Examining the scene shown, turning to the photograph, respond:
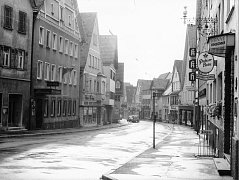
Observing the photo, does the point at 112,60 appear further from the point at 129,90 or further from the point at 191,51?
the point at 129,90

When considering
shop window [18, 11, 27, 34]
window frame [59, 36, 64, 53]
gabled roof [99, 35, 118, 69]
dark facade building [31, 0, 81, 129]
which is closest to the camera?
shop window [18, 11, 27, 34]

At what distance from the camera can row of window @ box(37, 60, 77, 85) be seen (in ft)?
134

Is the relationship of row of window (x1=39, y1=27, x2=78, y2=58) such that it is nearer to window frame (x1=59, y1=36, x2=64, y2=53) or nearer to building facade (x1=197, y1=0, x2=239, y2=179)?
window frame (x1=59, y1=36, x2=64, y2=53)

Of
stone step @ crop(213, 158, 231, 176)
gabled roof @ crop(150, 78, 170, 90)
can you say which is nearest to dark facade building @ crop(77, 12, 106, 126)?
stone step @ crop(213, 158, 231, 176)

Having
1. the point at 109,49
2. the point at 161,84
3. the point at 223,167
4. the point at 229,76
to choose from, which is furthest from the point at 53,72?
the point at 161,84

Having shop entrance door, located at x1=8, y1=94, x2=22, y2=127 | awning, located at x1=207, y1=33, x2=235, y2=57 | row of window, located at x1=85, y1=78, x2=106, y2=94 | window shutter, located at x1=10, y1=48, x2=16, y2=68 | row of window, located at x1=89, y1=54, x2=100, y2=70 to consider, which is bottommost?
shop entrance door, located at x1=8, y1=94, x2=22, y2=127

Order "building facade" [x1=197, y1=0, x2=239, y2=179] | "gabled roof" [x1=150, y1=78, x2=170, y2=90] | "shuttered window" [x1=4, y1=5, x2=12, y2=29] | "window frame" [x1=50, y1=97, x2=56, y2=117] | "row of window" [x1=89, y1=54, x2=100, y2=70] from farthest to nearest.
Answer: "gabled roof" [x1=150, y1=78, x2=170, y2=90] < "row of window" [x1=89, y1=54, x2=100, y2=70] < "window frame" [x1=50, y1=97, x2=56, y2=117] < "shuttered window" [x1=4, y1=5, x2=12, y2=29] < "building facade" [x1=197, y1=0, x2=239, y2=179]

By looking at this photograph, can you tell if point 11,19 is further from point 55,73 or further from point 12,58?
point 55,73

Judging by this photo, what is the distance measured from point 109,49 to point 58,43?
28619 mm

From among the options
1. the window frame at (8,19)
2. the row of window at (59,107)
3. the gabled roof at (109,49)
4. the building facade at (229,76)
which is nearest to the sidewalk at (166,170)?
the building facade at (229,76)

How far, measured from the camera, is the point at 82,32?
182 feet

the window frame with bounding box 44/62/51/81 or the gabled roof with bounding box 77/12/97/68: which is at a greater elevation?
the gabled roof with bounding box 77/12/97/68

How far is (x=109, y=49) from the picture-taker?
2886 inches

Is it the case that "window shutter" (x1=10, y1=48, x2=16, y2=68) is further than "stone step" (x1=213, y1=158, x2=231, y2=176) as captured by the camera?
Yes
